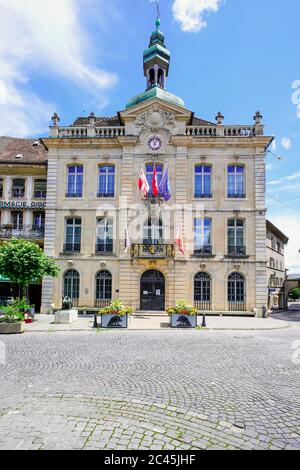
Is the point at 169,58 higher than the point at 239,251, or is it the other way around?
the point at 169,58

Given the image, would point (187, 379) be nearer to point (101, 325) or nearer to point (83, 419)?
point (83, 419)

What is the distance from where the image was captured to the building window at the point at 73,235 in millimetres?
24203

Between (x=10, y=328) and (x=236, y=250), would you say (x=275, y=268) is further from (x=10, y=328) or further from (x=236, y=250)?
(x=10, y=328)

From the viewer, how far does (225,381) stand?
7.43 metres

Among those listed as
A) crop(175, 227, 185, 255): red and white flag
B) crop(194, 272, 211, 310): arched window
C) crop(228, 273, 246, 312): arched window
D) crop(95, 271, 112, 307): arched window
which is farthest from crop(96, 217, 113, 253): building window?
crop(228, 273, 246, 312): arched window

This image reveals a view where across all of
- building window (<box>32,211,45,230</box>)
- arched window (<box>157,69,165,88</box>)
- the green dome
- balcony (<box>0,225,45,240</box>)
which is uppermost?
arched window (<box>157,69,165,88</box>)

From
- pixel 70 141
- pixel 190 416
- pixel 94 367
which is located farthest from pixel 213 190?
pixel 190 416

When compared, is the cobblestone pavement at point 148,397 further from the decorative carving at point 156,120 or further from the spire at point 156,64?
the spire at point 156,64

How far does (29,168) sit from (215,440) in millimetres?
25680

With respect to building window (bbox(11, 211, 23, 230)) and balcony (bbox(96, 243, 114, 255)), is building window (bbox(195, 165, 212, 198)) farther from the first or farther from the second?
building window (bbox(11, 211, 23, 230))

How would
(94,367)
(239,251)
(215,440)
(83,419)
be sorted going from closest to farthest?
(215,440) < (83,419) < (94,367) < (239,251)

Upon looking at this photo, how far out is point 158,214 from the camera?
23.8 meters

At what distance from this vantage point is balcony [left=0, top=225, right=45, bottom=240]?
25.2 m

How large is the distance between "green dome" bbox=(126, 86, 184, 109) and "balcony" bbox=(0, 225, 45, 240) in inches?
496
